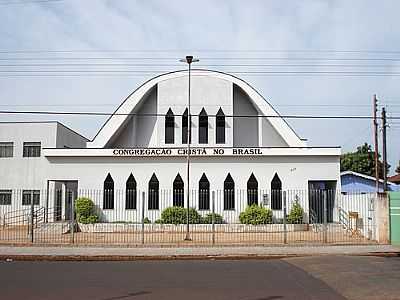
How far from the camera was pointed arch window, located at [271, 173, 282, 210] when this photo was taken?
98.4 feet

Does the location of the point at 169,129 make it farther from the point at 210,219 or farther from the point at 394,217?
the point at 394,217

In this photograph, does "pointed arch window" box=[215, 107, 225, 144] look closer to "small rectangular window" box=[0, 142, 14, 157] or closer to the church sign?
the church sign

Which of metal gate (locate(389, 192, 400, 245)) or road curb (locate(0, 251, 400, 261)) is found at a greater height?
metal gate (locate(389, 192, 400, 245))

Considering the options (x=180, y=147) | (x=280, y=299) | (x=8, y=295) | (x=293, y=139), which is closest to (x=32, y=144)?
(x=180, y=147)

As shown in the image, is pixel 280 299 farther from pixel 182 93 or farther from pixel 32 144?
pixel 32 144

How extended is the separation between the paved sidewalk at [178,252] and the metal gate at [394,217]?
0.77m

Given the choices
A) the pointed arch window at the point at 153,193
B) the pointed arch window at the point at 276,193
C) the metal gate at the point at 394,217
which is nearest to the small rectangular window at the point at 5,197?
the pointed arch window at the point at 153,193

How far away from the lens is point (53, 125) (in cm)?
3538

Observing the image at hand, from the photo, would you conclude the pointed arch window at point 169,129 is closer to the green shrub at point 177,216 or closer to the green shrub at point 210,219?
the green shrub at point 177,216

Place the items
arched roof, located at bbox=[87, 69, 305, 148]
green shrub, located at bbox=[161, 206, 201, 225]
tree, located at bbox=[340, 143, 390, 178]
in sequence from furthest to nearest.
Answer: tree, located at bbox=[340, 143, 390, 178]
arched roof, located at bbox=[87, 69, 305, 148]
green shrub, located at bbox=[161, 206, 201, 225]

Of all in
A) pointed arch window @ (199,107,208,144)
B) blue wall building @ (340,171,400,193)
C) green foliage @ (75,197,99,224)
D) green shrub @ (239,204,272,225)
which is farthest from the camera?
blue wall building @ (340,171,400,193)

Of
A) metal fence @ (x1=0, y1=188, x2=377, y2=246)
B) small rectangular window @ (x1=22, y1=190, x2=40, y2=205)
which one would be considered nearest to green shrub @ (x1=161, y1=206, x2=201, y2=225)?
metal fence @ (x1=0, y1=188, x2=377, y2=246)

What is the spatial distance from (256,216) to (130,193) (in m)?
8.14

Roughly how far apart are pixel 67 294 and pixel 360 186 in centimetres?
3912
